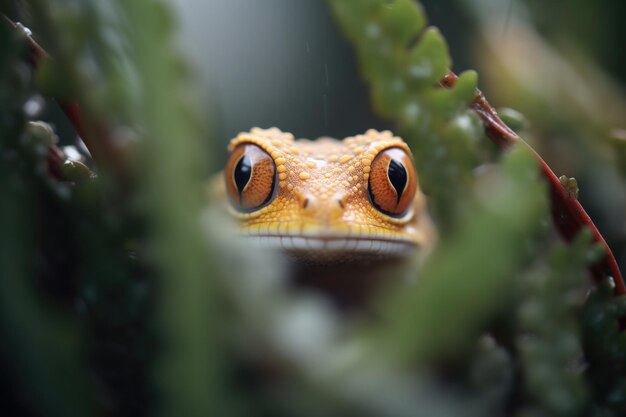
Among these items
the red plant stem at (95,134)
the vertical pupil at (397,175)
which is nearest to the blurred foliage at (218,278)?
the red plant stem at (95,134)

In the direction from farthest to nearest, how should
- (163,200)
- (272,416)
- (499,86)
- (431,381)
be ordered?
(499,86) → (431,381) → (272,416) → (163,200)

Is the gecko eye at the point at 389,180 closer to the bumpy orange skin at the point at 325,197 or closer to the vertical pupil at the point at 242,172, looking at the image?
the bumpy orange skin at the point at 325,197

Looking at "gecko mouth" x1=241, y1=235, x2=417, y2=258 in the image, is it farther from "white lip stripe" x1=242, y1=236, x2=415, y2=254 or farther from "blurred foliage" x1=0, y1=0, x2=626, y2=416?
"blurred foliage" x1=0, y1=0, x2=626, y2=416

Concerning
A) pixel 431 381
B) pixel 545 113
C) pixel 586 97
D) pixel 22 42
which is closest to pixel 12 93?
pixel 22 42

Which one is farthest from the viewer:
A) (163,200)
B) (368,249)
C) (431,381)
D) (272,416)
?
(368,249)

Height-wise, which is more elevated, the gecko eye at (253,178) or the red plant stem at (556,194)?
the gecko eye at (253,178)

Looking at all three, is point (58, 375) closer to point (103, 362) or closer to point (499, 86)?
point (103, 362)

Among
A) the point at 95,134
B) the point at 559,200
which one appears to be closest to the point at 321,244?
the point at 559,200
